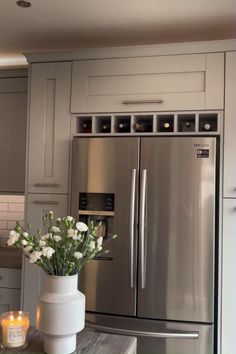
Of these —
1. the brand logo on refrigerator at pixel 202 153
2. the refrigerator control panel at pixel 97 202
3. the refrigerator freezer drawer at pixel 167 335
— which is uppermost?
the brand logo on refrigerator at pixel 202 153

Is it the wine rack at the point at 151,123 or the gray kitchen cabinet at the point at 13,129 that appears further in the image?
the gray kitchen cabinet at the point at 13,129

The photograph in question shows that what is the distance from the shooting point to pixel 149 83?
8.46 feet

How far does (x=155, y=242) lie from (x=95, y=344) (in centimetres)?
100

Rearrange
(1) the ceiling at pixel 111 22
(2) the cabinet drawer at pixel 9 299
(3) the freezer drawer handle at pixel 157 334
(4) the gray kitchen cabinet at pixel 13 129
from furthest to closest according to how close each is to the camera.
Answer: (4) the gray kitchen cabinet at pixel 13 129 → (2) the cabinet drawer at pixel 9 299 → (3) the freezer drawer handle at pixel 157 334 → (1) the ceiling at pixel 111 22

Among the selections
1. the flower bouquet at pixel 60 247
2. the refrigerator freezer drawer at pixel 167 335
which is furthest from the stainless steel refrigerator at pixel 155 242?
the flower bouquet at pixel 60 247

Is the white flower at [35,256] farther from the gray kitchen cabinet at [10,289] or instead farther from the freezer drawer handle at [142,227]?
the gray kitchen cabinet at [10,289]

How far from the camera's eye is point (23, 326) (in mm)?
1433

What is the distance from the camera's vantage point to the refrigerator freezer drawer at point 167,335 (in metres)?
2.36

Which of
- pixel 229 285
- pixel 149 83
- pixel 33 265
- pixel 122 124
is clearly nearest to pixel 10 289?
pixel 33 265

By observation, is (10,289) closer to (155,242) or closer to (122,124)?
(155,242)

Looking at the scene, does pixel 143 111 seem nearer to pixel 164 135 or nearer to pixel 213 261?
pixel 164 135

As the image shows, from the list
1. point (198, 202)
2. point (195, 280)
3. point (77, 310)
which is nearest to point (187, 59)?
point (198, 202)

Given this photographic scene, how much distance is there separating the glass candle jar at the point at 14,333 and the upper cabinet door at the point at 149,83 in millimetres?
1594

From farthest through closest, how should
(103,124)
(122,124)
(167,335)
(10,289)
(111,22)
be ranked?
(10,289), (103,124), (122,124), (111,22), (167,335)
